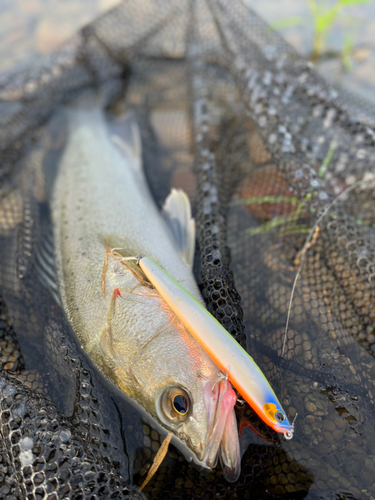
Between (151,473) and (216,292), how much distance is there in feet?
3.74

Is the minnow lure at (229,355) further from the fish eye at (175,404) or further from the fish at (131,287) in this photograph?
the fish eye at (175,404)

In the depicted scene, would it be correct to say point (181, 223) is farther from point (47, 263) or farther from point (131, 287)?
point (47, 263)

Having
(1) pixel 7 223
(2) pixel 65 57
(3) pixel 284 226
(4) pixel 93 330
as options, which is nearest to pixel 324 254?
(3) pixel 284 226

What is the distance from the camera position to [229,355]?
1719 millimetres

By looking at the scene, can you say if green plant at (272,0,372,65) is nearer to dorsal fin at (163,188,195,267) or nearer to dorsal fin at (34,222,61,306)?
dorsal fin at (163,188,195,267)

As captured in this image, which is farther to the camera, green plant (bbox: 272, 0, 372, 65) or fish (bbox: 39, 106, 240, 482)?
green plant (bbox: 272, 0, 372, 65)

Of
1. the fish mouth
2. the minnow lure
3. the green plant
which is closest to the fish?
the fish mouth

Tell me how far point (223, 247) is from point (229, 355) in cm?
104

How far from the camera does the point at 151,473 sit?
6.11 ft

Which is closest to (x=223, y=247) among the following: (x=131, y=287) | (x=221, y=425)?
(x=131, y=287)

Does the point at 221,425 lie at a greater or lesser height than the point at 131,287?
lesser

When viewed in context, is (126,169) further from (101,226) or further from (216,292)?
(216,292)

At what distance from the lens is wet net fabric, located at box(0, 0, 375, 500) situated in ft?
6.12

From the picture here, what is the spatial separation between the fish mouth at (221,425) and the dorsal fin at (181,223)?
109 centimetres
